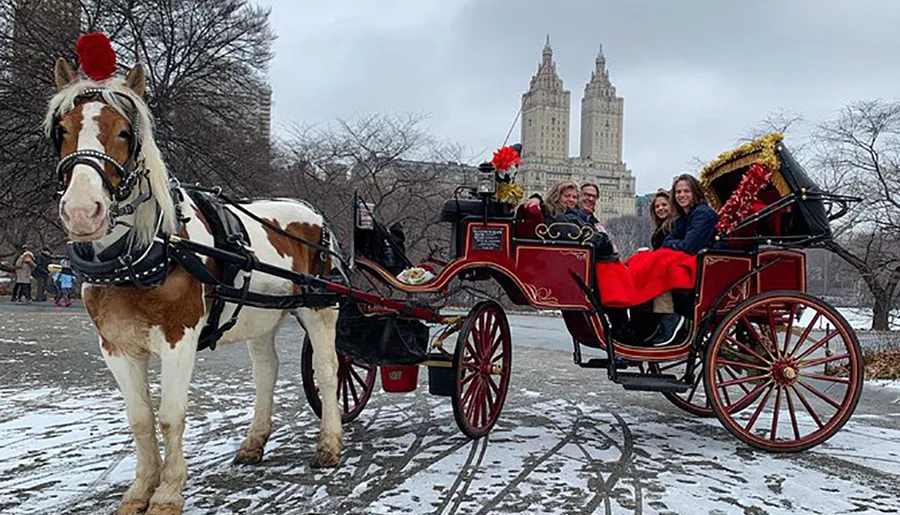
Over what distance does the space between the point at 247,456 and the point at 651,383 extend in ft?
9.98

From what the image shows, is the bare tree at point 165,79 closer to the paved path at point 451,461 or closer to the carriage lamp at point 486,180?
the paved path at point 451,461

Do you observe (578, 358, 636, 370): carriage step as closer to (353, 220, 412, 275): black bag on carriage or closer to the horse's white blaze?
(353, 220, 412, 275): black bag on carriage

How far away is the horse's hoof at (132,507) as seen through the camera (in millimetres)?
3699

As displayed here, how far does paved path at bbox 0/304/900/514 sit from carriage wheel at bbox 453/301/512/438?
0.20 m

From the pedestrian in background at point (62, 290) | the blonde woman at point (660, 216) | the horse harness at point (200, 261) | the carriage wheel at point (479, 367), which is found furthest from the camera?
the pedestrian in background at point (62, 290)

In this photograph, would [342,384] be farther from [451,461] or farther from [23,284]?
[23,284]

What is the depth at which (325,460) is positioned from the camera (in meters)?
4.78

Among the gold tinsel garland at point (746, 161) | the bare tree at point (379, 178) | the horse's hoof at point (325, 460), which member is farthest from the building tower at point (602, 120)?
the horse's hoof at point (325, 460)

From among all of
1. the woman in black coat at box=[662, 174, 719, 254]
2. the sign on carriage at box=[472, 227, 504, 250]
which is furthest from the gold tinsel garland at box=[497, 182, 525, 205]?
the woman in black coat at box=[662, 174, 719, 254]

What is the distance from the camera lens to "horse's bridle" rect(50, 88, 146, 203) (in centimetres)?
317

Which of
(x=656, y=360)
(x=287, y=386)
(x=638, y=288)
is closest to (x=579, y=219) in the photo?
(x=638, y=288)

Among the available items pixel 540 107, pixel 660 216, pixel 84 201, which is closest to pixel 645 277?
pixel 660 216

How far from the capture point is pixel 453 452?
5215 millimetres

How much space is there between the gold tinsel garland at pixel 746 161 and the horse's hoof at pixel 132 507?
489 centimetres
